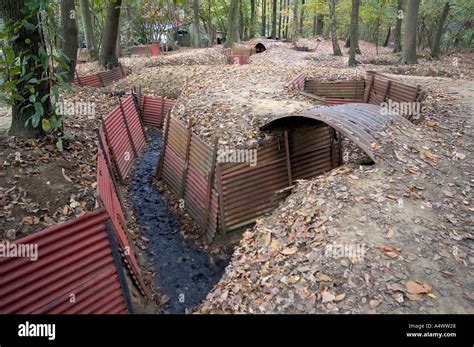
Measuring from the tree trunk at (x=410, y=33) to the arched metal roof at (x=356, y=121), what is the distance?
12176mm

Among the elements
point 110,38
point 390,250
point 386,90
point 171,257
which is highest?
point 110,38

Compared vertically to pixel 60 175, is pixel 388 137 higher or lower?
higher

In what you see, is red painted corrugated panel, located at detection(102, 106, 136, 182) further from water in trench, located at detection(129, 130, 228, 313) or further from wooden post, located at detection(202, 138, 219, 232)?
wooden post, located at detection(202, 138, 219, 232)

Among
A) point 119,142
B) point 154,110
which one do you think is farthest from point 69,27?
point 119,142

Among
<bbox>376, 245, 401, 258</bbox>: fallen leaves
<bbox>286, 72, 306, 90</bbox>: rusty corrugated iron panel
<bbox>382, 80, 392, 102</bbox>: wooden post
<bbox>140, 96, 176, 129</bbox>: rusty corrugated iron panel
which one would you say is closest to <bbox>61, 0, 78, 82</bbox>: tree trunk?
<bbox>140, 96, 176, 129</bbox>: rusty corrugated iron panel

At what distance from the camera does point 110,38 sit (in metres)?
19.0

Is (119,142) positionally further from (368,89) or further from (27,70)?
(368,89)

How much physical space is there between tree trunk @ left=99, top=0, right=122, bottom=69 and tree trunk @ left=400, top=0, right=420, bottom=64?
1560 centimetres

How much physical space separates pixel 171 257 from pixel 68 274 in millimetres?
3671

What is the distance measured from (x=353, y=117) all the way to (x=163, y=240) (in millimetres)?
5944
